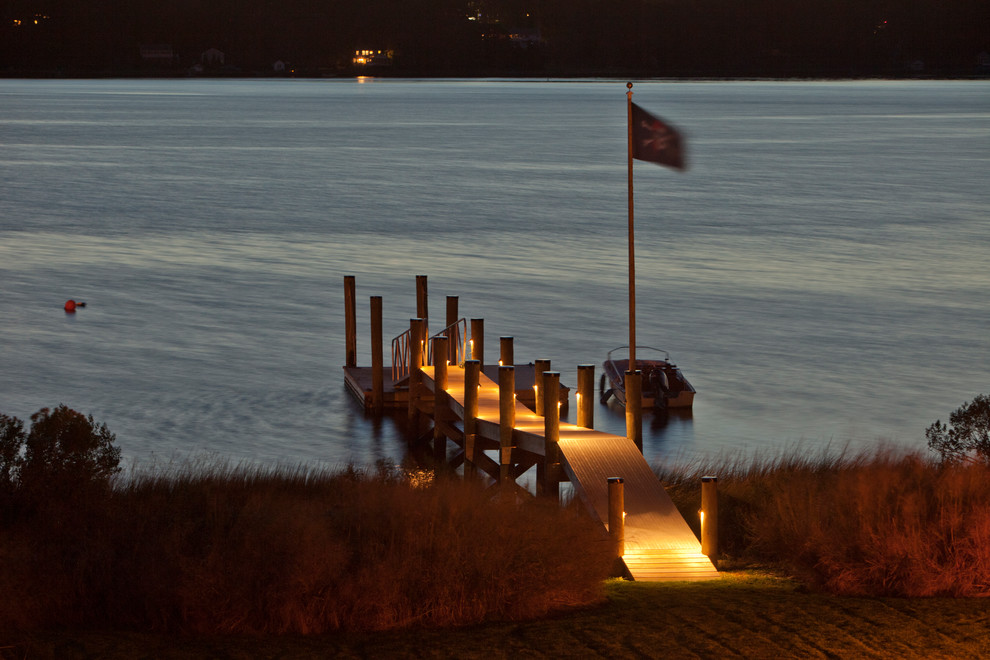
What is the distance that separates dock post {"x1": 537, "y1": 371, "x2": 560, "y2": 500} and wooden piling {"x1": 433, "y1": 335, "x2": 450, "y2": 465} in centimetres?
414

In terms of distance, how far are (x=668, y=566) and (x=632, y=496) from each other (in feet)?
4.70

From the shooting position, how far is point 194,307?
40688 mm

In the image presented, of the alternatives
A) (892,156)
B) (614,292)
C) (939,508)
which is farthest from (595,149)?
(939,508)

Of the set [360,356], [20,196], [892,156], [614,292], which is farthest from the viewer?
[892,156]

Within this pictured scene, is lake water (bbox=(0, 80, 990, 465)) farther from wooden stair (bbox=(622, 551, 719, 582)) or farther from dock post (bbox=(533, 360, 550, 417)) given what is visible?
wooden stair (bbox=(622, 551, 719, 582))

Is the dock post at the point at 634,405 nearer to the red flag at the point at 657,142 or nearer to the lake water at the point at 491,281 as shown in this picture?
the red flag at the point at 657,142

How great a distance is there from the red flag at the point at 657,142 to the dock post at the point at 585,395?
292 cm

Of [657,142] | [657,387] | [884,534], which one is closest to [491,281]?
[657,387]

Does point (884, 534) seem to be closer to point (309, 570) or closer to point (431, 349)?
point (309, 570)

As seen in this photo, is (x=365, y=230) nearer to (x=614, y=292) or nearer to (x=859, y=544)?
(x=614, y=292)

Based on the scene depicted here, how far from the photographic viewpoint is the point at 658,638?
10.3m

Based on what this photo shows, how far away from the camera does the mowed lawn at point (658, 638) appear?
9984 mm

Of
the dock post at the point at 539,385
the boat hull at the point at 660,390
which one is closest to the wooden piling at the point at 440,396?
the dock post at the point at 539,385

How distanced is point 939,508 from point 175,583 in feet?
22.1
